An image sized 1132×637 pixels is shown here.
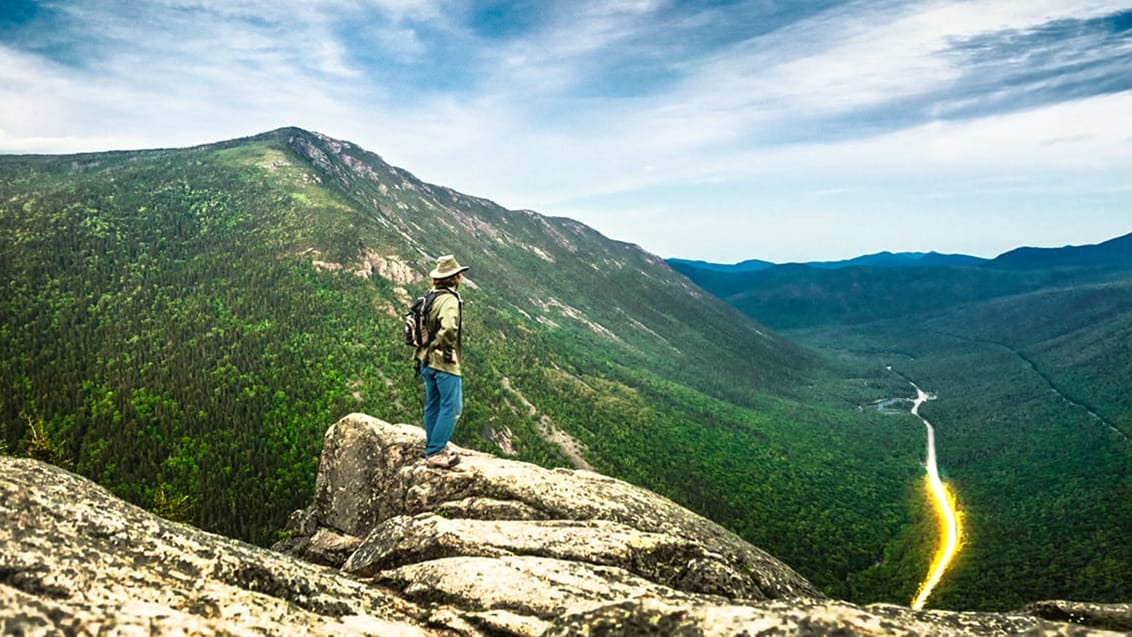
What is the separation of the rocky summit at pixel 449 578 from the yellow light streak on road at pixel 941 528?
181 ft

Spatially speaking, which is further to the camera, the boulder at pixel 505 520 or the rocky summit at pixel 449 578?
the boulder at pixel 505 520

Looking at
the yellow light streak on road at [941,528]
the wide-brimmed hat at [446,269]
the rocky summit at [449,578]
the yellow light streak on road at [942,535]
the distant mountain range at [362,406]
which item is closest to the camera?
the rocky summit at [449,578]

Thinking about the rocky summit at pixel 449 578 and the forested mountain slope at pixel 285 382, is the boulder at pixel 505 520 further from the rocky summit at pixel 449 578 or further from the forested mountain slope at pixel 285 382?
the forested mountain slope at pixel 285 382

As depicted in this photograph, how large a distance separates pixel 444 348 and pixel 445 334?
1.43 ft

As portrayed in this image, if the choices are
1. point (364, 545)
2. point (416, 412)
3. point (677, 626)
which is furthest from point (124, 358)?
point (677, 626)

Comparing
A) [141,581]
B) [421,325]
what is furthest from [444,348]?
[141,581]

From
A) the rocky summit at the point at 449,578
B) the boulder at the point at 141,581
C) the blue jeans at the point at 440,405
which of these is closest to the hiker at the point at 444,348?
the blue jeans at the point at 440,405

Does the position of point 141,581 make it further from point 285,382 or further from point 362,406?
point 285,382

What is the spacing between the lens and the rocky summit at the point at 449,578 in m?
6.92

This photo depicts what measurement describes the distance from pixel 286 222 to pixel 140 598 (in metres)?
152

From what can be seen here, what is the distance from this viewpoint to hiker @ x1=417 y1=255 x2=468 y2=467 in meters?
14.7

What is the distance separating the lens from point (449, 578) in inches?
424

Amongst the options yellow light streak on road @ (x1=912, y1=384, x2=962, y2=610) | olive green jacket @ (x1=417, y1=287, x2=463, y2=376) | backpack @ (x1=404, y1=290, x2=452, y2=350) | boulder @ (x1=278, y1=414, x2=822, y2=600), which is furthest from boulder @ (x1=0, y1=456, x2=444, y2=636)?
yellow light streak on road @ (x1=912, y1=384, x2=962, y2=610)

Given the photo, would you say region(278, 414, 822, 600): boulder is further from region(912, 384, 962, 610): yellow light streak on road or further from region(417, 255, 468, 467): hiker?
region(912, 384, 962, 610): yellow light streak on road
